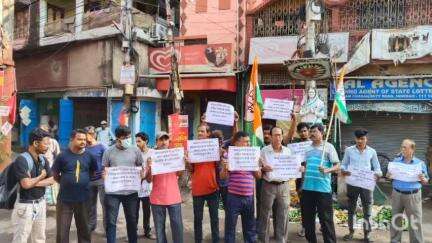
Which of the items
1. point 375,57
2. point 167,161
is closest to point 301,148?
point 167,161

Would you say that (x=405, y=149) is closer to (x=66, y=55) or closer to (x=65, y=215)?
(x=65, y=215)

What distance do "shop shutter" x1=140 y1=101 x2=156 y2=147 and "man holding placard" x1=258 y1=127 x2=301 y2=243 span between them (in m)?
10.9

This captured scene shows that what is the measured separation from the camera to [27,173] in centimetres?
493

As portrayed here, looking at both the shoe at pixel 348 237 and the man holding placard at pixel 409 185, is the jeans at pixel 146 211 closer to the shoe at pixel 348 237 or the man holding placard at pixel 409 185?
the shoe at pixel 348 237

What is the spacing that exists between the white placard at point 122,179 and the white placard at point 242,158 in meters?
1.22

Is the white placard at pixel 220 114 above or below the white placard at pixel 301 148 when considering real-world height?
above

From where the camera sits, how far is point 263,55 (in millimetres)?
14344

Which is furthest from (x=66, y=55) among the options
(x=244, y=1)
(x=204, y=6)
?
(x=244, y=1)

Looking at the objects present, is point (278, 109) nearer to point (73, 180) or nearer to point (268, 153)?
point (268, 153)

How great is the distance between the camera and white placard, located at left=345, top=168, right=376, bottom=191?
6402 millimetres

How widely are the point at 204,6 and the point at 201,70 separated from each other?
2546 mm

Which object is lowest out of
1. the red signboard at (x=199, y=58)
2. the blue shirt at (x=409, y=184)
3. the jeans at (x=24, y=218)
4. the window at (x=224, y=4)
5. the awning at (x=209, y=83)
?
the jeans at (x=24, y=218)

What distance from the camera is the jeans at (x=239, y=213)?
579 centimetres

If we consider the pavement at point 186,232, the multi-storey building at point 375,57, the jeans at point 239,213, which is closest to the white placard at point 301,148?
the jeans at point 239,213
